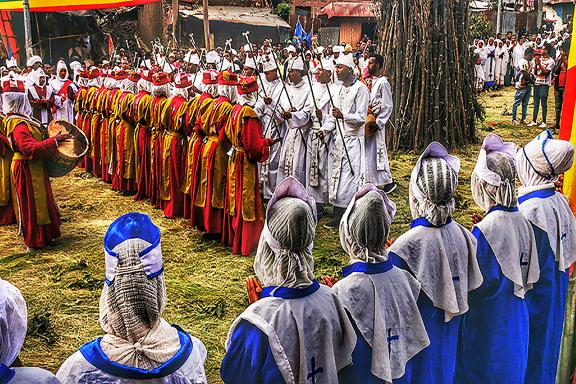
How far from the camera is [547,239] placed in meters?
3.74

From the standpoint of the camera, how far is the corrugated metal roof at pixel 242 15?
979 inches

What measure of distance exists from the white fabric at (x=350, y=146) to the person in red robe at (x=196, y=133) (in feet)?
4.70

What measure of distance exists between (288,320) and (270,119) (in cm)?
582

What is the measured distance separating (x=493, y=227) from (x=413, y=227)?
53 centimetres

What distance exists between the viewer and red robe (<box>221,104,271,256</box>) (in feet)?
20.8

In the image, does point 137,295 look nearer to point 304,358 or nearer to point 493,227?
point 304,358

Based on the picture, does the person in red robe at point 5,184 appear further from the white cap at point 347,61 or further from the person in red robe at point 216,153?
the white cap at point 347,61

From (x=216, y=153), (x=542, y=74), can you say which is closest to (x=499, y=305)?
(x=216, y=153)

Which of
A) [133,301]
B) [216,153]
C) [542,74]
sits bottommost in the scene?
[216,153]

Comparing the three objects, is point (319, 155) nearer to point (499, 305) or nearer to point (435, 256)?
point (499, 305)

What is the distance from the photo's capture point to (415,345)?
2914 mm

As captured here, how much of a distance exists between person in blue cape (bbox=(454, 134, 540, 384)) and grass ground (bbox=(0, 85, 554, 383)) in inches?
71.9

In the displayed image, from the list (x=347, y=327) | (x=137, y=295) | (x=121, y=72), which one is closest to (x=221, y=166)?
(x=121, y=72)

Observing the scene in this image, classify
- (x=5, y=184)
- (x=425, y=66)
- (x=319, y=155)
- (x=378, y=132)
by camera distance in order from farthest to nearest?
(x=425, y=66) → (x=378, y=132) → (x=319, y=155) → (x=5, y=184)
